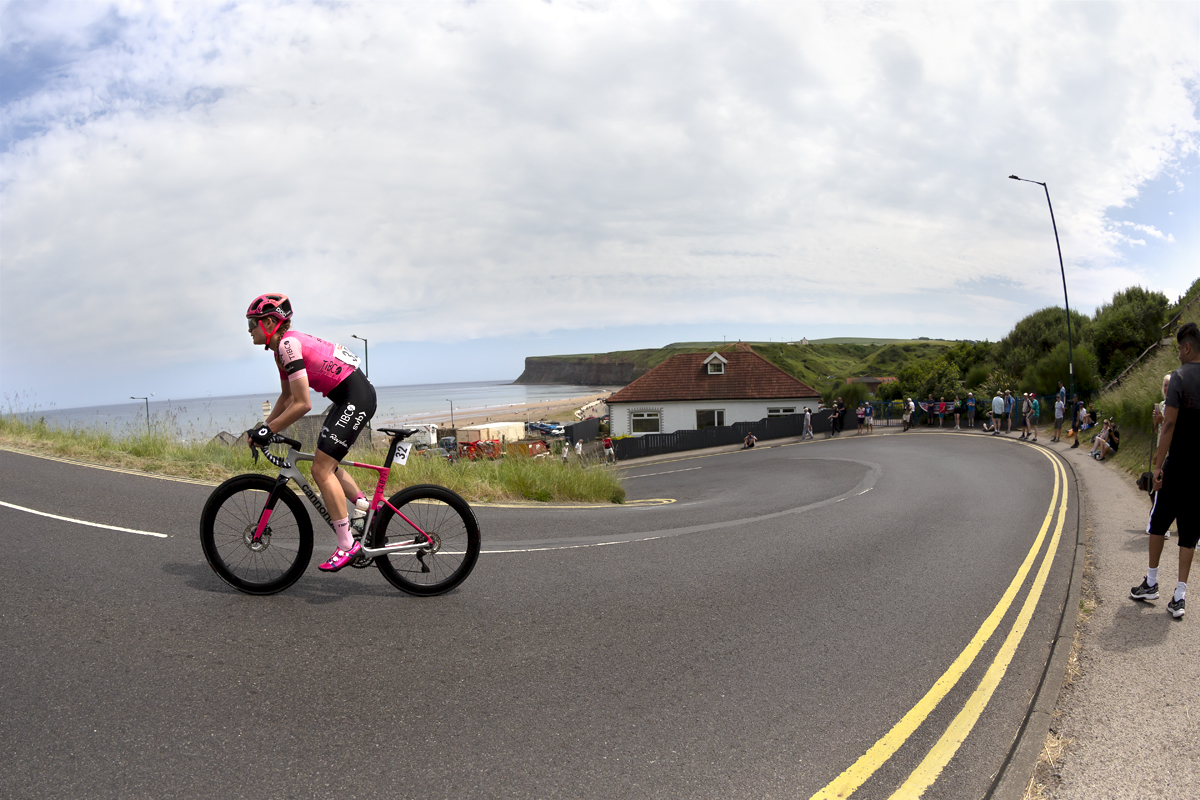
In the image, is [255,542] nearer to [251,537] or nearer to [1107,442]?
[251,537]

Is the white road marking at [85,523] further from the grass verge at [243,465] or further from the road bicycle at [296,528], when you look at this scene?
the grass verge at [243,465]

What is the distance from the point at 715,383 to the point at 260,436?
49.0 meters

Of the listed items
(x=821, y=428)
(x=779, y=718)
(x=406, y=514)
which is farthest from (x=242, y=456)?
(x=821, y=428)

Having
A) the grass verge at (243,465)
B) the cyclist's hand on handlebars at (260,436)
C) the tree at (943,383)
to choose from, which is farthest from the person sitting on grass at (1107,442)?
the cyclist's hand on handlebars at (260,436)

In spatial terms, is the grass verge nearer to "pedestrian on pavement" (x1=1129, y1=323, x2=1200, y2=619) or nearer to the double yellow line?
the double yellow line

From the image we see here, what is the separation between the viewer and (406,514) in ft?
16.2

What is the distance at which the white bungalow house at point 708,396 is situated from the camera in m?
50.2

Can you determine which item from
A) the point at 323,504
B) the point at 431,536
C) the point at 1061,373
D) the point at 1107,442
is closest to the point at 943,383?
the point at 1061,373

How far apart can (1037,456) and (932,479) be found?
838cm

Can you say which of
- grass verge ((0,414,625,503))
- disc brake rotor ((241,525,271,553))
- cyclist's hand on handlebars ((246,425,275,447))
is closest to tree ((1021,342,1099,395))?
grass verge ((0,414,625,503))

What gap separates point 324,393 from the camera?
483cm

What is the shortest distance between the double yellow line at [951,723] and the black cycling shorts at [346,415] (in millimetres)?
3465

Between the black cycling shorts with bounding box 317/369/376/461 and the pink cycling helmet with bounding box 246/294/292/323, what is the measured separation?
0.61 meters

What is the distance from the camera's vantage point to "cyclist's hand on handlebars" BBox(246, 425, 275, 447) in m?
4.29
